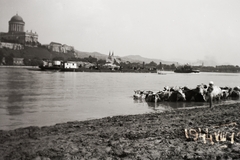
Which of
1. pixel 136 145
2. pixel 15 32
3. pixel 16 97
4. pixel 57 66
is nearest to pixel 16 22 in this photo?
pixel 16 97

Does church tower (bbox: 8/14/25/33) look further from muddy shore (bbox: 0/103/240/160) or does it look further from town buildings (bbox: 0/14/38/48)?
muddy shore (bbox: 0/103/240/160)

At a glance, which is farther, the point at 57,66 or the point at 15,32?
the point at 57,66

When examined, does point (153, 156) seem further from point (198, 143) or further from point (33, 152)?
point (33, 152)

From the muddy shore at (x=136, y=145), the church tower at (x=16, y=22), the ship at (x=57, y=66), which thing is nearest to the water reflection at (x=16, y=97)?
the church tower at (x=16, y=22)

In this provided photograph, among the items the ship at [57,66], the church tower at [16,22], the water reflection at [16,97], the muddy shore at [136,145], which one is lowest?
the water reflection at [16,97]

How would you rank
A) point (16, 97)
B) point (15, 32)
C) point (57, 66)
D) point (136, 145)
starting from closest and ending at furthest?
point (136, 145) < point (16, 97) < point (15, 32) < point (57, 66)

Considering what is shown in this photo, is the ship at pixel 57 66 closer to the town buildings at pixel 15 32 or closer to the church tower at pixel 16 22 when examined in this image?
the town buildings at pixel 15 32

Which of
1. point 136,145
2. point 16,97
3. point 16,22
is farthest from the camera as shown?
point 16,97

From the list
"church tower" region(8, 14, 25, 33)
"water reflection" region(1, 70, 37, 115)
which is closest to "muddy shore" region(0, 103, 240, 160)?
"water reflection" region(1, 70, 37, 115)

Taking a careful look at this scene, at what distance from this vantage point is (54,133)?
20.6 feet

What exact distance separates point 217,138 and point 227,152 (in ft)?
2.29

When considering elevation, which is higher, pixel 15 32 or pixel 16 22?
pixel 15 32

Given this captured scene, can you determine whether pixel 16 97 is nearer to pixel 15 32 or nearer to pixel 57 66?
pixel 15 32

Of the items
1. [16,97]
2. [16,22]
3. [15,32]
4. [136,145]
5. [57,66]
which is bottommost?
[16,97]
